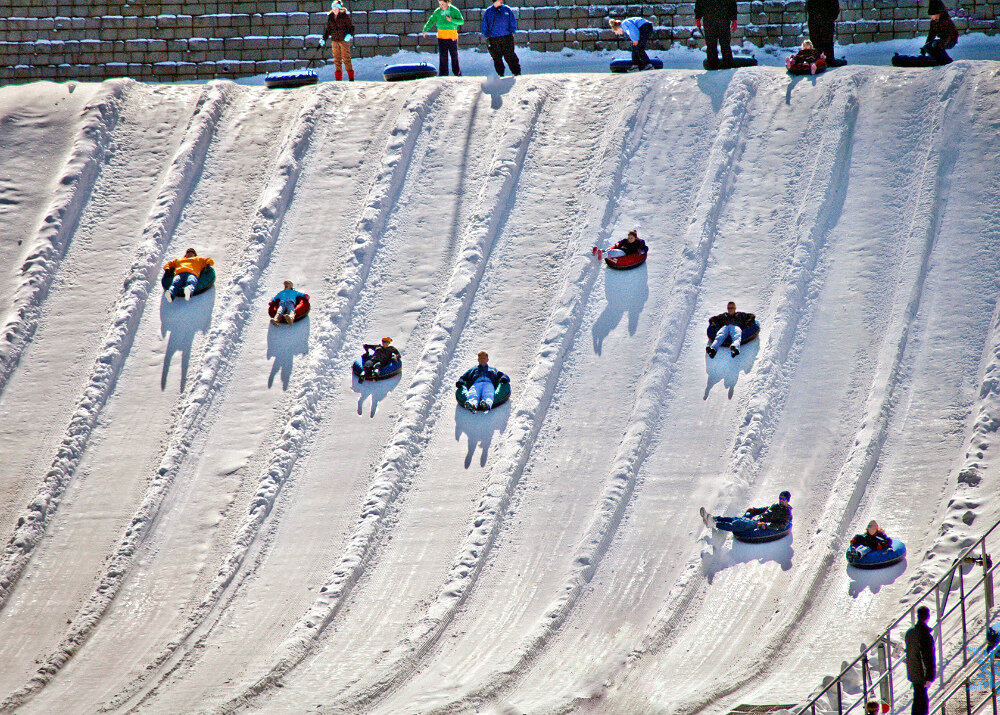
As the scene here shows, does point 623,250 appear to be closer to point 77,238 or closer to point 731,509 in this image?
point 731,509

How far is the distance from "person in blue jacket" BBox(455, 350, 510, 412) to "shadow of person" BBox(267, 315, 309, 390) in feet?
8.51

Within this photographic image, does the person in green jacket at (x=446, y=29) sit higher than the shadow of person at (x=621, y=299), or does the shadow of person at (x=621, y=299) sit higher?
the person in green jacket at (x=446, y=29)

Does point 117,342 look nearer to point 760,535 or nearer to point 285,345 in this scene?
point 285,345

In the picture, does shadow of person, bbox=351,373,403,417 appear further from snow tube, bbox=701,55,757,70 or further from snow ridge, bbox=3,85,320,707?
snow tube, bbox=701,55,757,70

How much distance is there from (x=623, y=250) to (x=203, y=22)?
10.6 metres

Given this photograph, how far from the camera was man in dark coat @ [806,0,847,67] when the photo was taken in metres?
19.5

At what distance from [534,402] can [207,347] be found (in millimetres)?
5105

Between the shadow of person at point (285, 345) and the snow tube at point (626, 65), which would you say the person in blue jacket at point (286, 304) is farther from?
the snow tube at point (626, 65)

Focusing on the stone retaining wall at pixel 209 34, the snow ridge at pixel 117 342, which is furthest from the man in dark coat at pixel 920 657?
the stone retaining wall at pixel 209 34

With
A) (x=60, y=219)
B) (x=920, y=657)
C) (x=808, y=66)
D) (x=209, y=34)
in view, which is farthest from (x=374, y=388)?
(x=209, y=34)

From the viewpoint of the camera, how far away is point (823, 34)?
19688 mm

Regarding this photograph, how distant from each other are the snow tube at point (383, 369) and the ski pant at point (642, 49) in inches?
321

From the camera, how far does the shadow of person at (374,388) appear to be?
52.1 feet

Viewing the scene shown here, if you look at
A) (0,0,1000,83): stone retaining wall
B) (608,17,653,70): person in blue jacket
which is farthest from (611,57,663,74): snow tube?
(0,0,1000,83): stone retaining wall
